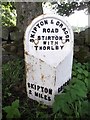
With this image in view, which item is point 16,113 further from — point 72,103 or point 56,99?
point 72,103

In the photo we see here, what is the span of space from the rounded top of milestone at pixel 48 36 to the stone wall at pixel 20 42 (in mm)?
1114

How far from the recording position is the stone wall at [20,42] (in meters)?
4.16

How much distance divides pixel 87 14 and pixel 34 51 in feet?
10.4

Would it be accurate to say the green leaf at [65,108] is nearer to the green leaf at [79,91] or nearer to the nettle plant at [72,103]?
the nettle plant at [72,103]

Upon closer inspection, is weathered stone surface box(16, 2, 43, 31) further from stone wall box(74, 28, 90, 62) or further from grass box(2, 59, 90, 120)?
grass box(2, 59, 90, 120)

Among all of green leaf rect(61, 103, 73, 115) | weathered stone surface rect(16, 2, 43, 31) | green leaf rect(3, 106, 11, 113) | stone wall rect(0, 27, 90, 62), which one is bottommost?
green leaf rect(3, 106, 11, 113)

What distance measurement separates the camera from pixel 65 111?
264 cm

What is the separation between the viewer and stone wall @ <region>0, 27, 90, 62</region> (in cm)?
416

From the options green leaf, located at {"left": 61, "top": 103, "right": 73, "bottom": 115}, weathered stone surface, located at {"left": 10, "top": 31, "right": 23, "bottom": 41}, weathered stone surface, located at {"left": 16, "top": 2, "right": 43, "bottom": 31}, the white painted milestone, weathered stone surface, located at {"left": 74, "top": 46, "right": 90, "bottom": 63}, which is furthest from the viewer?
weathered stone surface, located at {"left": 10, "top": 31, "right": 23, "bottom": 41}

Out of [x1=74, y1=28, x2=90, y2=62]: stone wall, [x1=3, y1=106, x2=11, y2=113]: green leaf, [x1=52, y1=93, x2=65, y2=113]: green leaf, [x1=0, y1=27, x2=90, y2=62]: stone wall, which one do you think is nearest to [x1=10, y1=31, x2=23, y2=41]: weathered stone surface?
[x1=0, y1=27, x2=90, y2=62]: stone wall

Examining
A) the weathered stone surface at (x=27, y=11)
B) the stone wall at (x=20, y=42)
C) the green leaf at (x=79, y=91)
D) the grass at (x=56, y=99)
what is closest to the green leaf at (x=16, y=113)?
the grass at (x=56, y=99)

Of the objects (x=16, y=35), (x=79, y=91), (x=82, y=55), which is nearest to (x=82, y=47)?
(x=82, y=55)

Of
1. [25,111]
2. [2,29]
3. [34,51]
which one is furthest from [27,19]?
[25,111]

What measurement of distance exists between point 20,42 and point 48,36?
4.40 ft
